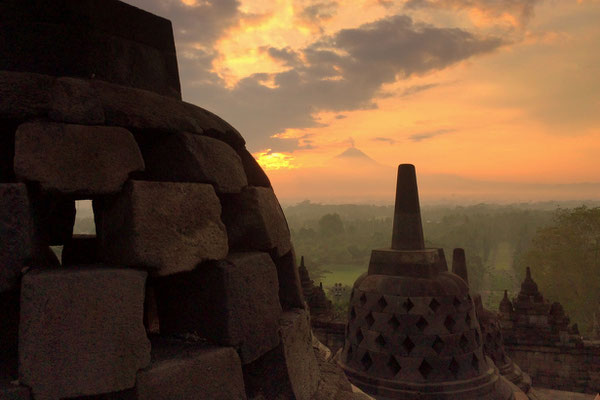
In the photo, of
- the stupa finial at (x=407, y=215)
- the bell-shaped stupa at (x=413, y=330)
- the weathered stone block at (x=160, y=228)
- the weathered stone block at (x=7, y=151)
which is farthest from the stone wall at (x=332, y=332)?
the weathered stone block at (x=7, y=151)

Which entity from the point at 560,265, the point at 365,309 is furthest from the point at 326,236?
the point at 365,309

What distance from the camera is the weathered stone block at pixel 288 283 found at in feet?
10.2

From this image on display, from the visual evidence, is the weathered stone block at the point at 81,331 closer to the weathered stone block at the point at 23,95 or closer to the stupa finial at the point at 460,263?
the weathered stone block at the point at 23,95

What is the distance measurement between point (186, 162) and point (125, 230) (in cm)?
53

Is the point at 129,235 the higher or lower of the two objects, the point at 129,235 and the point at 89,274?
the higher

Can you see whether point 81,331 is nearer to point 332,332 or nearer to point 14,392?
point 14,392

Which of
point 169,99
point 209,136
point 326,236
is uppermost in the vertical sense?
point 169,99

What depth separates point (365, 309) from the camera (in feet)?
26.3

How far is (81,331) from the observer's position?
1.98 metres

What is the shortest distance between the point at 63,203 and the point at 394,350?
20.1ft

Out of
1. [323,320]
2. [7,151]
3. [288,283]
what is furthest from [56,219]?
[323,320]

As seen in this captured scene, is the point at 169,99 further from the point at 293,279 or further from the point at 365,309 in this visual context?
the point at 365,309

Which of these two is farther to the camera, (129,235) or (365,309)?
(365,309)

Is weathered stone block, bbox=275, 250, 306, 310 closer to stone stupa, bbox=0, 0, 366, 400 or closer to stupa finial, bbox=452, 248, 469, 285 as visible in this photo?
stone stupa, bbox=0, 0, 366, 400
